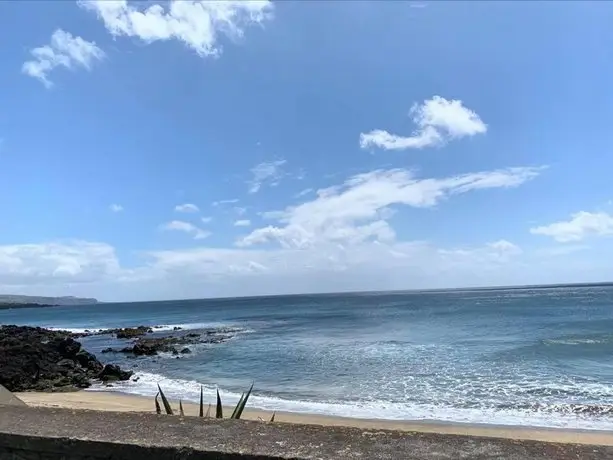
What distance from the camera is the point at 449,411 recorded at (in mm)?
14531

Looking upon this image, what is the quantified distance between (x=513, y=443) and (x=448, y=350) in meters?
28.5

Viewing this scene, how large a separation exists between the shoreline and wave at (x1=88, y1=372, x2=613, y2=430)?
53 cm

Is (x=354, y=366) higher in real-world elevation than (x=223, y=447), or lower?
lower

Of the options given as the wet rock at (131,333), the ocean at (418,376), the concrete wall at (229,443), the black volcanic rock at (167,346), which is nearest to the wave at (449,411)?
the ocean at (418,376)

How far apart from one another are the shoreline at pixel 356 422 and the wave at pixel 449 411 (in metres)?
0.53

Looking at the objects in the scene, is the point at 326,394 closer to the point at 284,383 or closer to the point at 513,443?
the point at 284,383

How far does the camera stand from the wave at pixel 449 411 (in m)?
13.0

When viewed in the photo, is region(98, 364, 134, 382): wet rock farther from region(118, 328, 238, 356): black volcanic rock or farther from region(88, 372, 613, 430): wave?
region(118, 328, 238, 356): black volcanic rock

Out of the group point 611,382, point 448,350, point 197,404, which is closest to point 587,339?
point 448,350

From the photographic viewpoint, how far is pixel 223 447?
7.79 feet

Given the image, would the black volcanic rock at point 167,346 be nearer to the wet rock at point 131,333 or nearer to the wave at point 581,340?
the wet rock at point 131,333

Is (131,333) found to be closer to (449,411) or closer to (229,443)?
(449,411)

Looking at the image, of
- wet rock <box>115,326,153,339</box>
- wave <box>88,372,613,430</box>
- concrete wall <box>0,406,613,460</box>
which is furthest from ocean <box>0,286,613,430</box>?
wet rock <box>115,326,153,339</box>

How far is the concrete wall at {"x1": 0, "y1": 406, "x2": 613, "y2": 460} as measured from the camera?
2.26m
